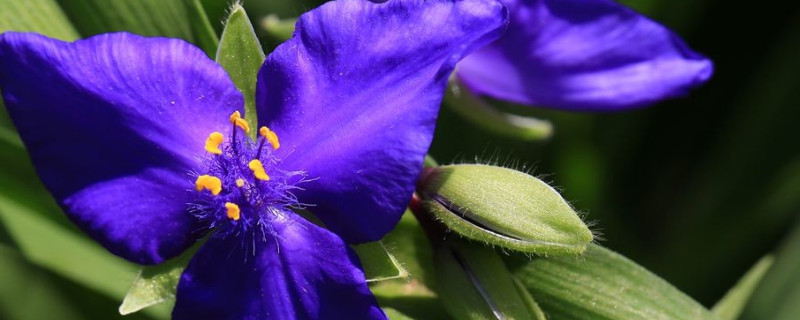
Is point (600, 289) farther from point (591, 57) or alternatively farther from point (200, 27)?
point (200, 27)

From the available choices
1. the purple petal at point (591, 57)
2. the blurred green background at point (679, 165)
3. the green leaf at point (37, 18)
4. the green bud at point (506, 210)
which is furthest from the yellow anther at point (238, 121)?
the blurred green background at point (679, 165)

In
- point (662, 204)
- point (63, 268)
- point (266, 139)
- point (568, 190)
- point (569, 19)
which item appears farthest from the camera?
point (662, 204)

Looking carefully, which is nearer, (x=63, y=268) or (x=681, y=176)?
(x=63, y=268)

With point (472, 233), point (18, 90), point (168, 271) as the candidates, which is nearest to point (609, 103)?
point (472, 233)

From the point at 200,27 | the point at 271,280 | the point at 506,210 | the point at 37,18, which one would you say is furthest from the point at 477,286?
the point at 37,18

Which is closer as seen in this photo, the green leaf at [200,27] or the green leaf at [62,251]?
the green leaf at [200,27]

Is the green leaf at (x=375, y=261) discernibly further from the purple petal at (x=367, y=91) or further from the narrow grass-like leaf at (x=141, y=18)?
the narrow grass-like leaf at (x=141, y=18)

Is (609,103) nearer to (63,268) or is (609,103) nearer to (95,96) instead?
(95,96)

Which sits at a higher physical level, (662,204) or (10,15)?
(10,15)
